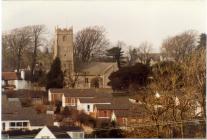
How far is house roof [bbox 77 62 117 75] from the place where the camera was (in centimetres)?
283

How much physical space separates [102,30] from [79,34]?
118 millimetres

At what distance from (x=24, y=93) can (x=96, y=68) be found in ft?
1.26

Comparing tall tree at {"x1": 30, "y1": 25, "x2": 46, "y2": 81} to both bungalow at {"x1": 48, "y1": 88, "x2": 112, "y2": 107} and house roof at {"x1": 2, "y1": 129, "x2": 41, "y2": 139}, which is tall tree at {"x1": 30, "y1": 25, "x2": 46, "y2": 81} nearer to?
bungalow at {"x1": 48, "y1": 88, "x2": 112, "y2": 107}

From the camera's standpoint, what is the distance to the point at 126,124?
282cm

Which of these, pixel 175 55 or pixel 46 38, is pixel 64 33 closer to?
pixel 46 38

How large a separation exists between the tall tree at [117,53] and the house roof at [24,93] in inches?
15.6

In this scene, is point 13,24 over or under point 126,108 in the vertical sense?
over

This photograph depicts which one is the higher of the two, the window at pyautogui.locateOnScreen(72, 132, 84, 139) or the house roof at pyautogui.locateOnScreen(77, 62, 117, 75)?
the house roof at pyautogui.locateOnScreen(77, 62, 117, 75)

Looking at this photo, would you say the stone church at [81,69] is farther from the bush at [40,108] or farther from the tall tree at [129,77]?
the bush at [40,108]

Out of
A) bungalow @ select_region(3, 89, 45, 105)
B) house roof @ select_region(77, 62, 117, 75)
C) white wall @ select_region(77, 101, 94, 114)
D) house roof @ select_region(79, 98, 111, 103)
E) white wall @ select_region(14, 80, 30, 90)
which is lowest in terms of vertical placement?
white wall @ select_region(77, 101, 94, 114)

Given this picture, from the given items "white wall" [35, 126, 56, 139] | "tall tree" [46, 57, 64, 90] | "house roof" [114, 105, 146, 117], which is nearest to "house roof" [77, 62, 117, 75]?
"tall tree" [46, 57, 64, 90]

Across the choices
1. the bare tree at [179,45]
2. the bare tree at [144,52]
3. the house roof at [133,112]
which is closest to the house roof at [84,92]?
the house roof at [133,112]

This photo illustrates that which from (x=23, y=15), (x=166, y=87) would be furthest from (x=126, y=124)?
(x=23, y=15)

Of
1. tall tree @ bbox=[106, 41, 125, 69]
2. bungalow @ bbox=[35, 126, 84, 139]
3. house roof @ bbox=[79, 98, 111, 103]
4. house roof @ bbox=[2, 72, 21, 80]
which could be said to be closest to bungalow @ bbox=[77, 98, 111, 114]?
house roof @ bbox=[79, 98, 111, 103]
